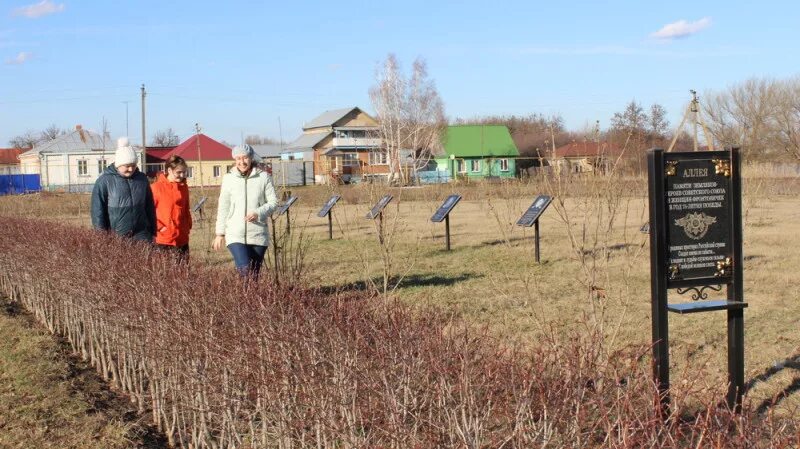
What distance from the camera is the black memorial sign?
485cm

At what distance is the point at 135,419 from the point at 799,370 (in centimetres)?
415

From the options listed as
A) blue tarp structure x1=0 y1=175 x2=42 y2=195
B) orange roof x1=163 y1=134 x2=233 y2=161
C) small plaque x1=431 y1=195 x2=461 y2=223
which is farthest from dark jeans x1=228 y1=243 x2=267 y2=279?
orange roof x1=163 y1=134 x2=233 y2=161

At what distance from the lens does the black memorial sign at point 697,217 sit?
4.85m

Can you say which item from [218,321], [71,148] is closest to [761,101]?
[71,148]

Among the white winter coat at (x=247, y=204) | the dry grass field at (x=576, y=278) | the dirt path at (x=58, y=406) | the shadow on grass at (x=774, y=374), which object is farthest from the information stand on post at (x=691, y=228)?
the white winter coat at (x=247, y=204)

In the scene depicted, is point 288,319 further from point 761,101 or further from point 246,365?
point 761,101

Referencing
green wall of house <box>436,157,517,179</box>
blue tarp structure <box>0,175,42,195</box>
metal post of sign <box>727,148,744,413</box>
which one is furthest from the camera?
green wall of house <box>436,157,517,179</box>

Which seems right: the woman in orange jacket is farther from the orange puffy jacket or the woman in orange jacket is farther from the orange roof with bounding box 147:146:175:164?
the orange roof with bounding box 147:146:175:164

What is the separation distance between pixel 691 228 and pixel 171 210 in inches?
191

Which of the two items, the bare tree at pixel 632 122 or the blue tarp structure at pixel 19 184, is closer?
the bare tree at pixel 632 122

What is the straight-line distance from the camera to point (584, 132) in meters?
6.79

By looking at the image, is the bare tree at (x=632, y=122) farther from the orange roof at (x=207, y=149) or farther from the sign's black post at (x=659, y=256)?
the orange roof at (x=207, y=149)

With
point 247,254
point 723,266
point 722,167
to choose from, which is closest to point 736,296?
point 723,266

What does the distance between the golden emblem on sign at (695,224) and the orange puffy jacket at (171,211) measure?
4699 millimetres
